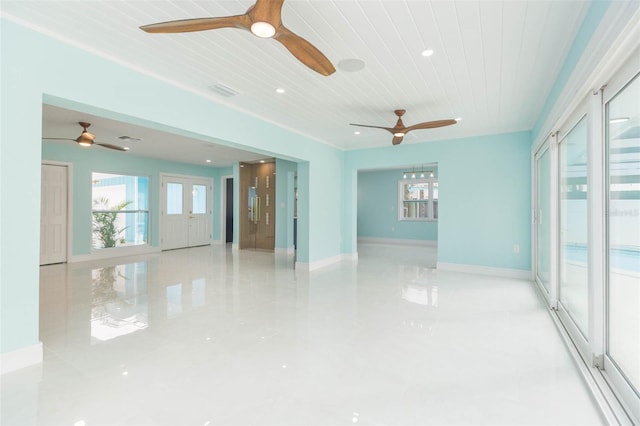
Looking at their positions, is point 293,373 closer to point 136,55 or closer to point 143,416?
point 143,416

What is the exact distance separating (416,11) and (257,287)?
3858 millimetres

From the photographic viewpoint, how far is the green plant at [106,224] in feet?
24.7

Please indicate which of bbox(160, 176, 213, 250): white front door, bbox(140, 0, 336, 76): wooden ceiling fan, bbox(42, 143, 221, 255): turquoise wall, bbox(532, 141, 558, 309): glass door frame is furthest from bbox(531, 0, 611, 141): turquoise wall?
bbox(160, 176, 213, 250): white front door

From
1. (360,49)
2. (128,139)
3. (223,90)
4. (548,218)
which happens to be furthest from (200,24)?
(128,139)

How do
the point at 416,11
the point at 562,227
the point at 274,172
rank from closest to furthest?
the point at 416,11 < the point at 562,227 < the point at 274,172

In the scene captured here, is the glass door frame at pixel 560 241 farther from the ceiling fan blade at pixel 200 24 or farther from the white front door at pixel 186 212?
the white front door at pixel 186 212

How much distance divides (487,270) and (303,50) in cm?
510

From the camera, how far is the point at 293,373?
2.17 metres

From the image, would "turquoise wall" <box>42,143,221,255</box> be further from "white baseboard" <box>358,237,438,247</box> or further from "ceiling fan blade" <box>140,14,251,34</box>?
"ceiling fan blade" <box>140,14,251,34</box>

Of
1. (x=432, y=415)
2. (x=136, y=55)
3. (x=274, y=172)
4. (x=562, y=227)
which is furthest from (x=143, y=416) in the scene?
(x=274, y=172)

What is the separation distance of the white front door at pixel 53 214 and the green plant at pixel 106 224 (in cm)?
74

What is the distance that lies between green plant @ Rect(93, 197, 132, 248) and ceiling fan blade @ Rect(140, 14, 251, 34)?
7273mm

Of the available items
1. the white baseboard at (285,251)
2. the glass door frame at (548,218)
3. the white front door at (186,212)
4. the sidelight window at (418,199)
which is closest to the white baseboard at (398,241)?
the sidelight window at (418,199)

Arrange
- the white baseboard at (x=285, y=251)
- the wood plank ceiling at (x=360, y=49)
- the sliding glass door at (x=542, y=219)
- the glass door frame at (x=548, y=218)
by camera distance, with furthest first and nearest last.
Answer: the white baseboard at (x=285, y=251) < the sliding glass door at (x=542, y=219) < the glass door frame at (x=548, y=218) < the wood plank ceiling at (x=360, y=49)
